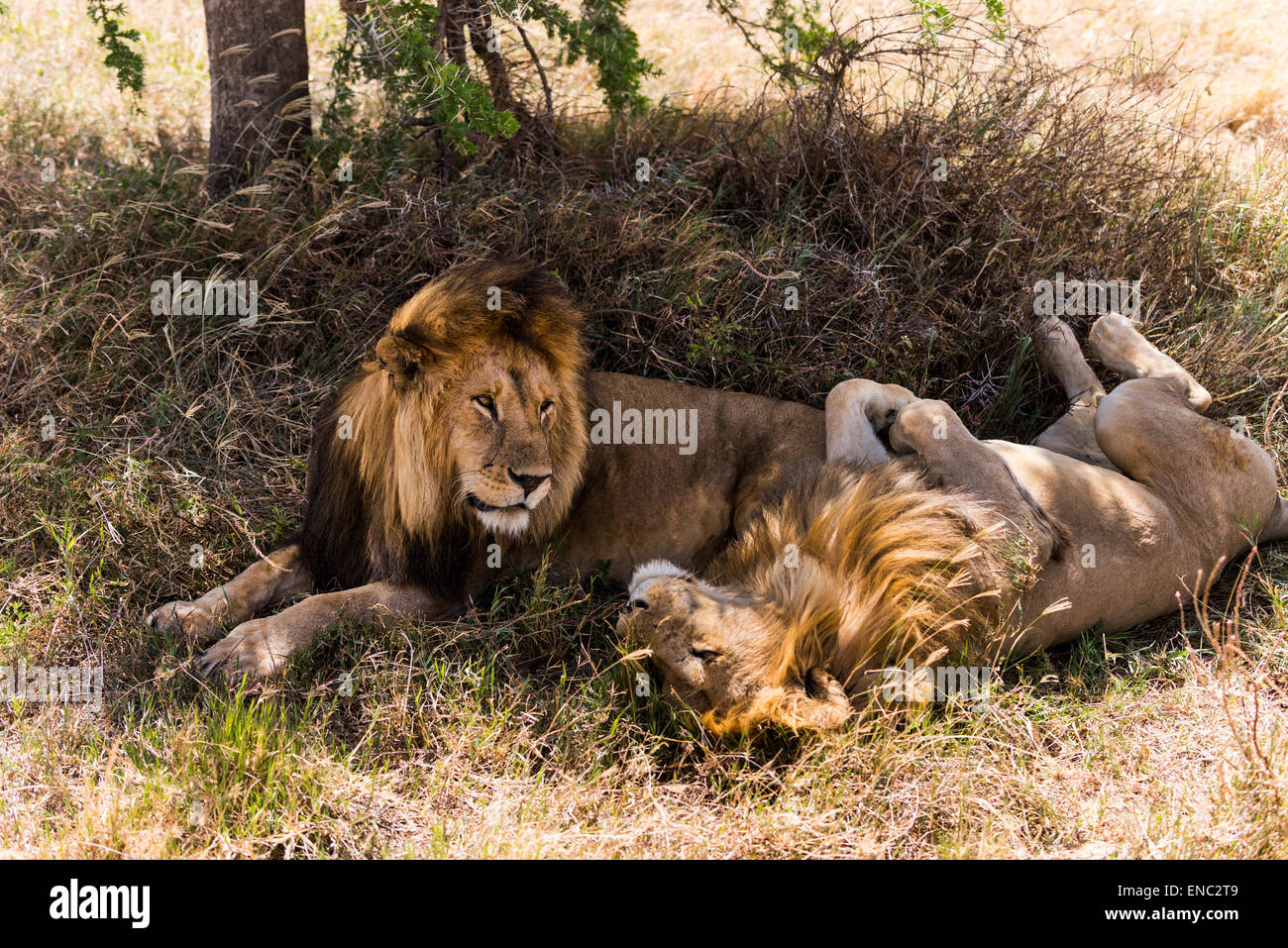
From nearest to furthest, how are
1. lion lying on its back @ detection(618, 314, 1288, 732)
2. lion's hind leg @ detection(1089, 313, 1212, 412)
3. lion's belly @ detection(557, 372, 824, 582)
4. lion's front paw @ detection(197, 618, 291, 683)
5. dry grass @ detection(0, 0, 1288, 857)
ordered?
dry grass @ detection(0, 0, 1288, 857) → lion lying on its back @ detection(618, 314, 1288, 732) → lion's front paw @ detection(197, 618, 291, 683) → lion's belly @ detection(557, 372, 824, 582) → lion's hind leg @ detection(1089, 313, 1212, 412)

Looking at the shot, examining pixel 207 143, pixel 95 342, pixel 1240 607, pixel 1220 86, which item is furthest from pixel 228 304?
pixel 1220 86

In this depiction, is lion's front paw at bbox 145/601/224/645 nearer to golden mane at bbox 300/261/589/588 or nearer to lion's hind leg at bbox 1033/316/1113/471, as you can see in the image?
golden mane at bbox 300/261/589/588

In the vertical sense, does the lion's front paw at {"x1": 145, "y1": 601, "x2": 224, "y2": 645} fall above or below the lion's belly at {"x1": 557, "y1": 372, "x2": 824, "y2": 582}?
below

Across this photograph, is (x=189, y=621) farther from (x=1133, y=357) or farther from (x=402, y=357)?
(x=1133, y=357)

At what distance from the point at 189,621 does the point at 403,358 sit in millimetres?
1200

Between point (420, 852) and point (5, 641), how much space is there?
1782mm

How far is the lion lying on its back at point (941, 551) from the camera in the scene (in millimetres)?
3314

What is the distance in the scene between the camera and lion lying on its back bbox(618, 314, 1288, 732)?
130 inches

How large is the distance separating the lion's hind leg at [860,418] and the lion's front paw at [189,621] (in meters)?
2.23

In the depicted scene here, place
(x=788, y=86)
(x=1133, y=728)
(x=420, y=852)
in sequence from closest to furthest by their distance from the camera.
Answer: (x=420, y=852) < (x=1133, y=728) < (x=788, y=86)

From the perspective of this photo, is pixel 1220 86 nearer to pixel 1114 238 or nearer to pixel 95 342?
pixel 1114 238

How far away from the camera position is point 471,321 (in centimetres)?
338

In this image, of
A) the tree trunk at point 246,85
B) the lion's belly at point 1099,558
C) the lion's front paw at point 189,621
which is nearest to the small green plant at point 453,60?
the tree trunk at point 246,85

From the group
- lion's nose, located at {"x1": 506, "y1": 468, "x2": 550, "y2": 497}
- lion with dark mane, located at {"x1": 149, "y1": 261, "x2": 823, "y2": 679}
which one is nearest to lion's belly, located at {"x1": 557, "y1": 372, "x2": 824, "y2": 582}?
lion with dark mane, located at {"x1": 149, "y1": 261, "x2": 823, "y2": 679}
